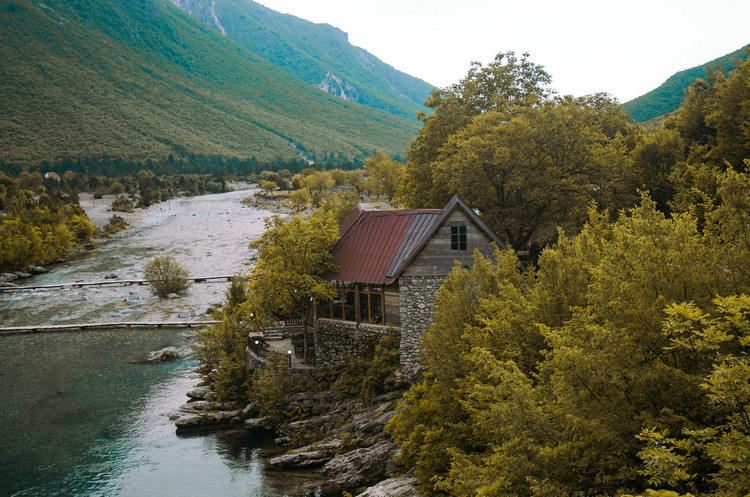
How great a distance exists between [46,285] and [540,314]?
196ft

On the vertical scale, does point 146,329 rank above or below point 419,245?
below

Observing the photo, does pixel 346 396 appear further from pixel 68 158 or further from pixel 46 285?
pixel 68 158

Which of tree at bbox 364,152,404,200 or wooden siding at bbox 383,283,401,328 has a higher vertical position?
tree at bbox 364,152,404,200

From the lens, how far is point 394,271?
78.4 feet

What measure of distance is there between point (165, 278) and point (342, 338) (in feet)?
113

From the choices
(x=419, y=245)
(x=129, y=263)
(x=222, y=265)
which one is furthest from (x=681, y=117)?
(x=129, y=263)

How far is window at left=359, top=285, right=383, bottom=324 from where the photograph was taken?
2536cm

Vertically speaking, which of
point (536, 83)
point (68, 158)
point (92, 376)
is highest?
point (68, 158)

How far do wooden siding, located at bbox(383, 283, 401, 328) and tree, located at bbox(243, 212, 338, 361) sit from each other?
113 inches

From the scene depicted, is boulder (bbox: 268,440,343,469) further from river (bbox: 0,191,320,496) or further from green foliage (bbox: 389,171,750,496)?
green foliage (bbox: 389,171,750,496)

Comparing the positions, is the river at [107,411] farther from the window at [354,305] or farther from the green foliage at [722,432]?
the green foliage at [722,432]

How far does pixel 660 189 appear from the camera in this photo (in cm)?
3341

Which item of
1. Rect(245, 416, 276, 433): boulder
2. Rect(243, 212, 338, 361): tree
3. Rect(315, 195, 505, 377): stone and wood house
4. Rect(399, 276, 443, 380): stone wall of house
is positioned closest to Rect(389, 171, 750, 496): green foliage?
Rect(399, 276, 443, 380): stone wall of house

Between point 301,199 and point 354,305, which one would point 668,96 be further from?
point 354,305
